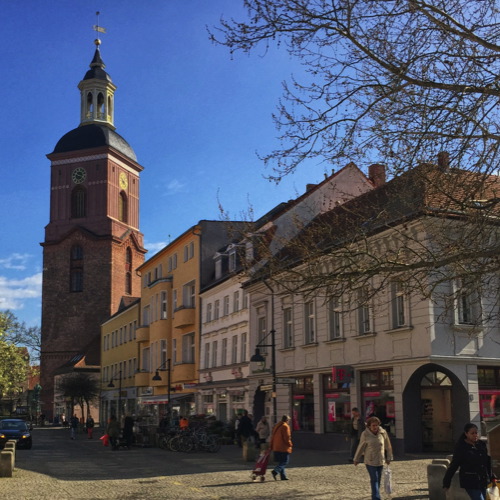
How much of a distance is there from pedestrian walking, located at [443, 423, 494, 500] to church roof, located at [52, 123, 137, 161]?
85.3m

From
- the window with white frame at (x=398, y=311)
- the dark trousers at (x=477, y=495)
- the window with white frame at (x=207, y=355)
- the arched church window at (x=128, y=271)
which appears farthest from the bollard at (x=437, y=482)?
the arched church window at (x=128, y=271)

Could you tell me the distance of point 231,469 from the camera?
2302cm

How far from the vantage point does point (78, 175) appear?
92875mm

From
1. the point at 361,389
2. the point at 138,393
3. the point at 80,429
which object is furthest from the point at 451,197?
the point at 80,429

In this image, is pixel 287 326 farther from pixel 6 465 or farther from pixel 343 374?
pixel 6 465

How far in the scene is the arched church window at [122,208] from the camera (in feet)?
311

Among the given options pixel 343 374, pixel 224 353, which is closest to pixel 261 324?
pixel 224 353

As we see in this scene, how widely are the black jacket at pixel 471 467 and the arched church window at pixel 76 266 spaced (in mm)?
82412

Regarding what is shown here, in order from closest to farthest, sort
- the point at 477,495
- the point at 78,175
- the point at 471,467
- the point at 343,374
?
the point at 477,495
the point at 471,467
the point at 343,374
the point at 78,175

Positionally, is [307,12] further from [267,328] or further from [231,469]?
[267,328]

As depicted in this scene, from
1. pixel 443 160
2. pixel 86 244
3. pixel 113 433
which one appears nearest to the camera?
pixel 443 160

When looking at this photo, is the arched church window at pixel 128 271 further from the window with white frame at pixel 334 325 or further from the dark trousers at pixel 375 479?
the dark trousers at pixel 375 479

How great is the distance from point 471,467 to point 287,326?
979 inches

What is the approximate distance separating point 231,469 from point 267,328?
14.8 m
